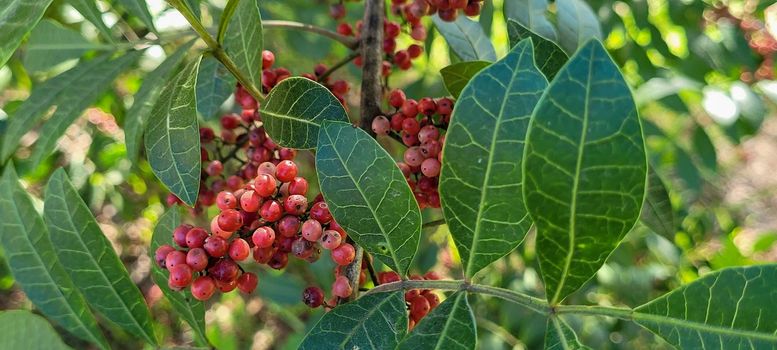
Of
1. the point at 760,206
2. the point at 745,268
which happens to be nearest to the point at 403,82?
the point at 760,206

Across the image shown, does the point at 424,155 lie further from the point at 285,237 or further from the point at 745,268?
the point at 745,268

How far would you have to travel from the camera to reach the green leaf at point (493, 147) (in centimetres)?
80

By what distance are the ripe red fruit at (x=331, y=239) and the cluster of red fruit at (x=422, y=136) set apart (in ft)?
0.61

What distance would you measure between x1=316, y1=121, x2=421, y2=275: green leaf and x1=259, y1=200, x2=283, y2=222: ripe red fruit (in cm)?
14

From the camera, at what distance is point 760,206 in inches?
210

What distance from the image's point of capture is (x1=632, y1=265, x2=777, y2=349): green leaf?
0.74m

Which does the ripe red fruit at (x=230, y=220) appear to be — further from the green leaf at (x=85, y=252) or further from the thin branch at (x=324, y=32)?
the thin branch at (x=324, y=32)

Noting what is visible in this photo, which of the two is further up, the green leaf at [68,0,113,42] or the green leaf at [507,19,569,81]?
the green leaf at [68,0,113,42]

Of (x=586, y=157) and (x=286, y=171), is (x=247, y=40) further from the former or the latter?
(x=586, y=157)

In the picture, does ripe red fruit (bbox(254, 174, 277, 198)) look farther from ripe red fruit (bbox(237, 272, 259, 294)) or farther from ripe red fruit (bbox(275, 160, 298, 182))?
ripe red fruit (bbox(237, 272, 259, 294))

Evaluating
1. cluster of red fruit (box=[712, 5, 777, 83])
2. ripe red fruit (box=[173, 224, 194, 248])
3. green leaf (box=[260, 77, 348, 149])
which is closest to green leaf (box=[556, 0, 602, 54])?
green leaf (box=[260, 77, 348, 149])

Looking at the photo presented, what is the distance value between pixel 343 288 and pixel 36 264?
54 cm

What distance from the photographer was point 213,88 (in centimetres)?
140

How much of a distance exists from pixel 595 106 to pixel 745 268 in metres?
0.25
